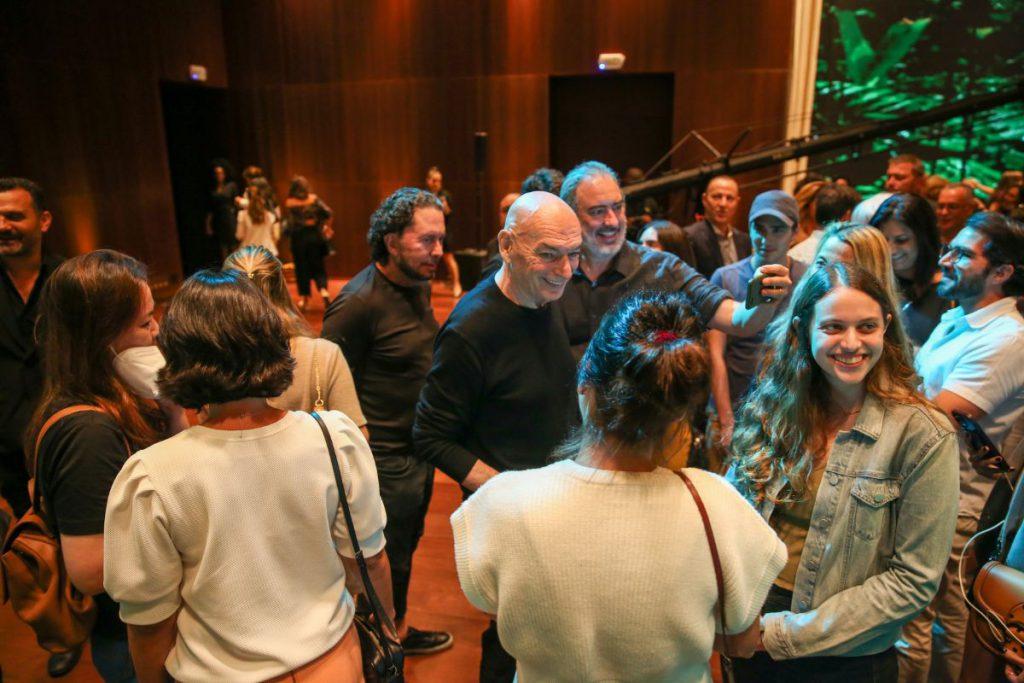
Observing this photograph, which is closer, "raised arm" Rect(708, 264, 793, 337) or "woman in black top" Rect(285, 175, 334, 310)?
"raised arm" Rect(708, 264, 793, 337)

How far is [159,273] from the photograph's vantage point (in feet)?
26.7

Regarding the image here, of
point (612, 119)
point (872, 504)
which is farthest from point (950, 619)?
point (612, 119)

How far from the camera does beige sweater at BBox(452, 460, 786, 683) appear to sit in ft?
2.96

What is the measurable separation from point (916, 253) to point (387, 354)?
1981 millimetres

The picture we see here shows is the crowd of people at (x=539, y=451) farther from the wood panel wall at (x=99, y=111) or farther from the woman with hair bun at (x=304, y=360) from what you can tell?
the wood panel wall at (x=99, y=111)

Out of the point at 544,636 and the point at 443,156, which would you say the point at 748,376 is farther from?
the point at 443,156

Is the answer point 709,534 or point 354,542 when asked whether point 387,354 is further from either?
point 709,534

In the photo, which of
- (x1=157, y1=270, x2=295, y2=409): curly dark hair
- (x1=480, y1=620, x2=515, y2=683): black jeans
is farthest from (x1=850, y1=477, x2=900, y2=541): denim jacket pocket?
(x1=157, y1=270, x2=295, y2=409): curly dark hair

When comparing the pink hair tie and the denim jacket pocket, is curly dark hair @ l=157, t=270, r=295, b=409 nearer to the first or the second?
the pink hair tie

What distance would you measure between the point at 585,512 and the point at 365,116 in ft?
29.9

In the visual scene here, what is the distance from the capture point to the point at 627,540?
90cm

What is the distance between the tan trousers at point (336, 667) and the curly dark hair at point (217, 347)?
51 centimetres

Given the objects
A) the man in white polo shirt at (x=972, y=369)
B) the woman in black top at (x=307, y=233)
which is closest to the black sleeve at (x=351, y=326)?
the man in white polo shirt at (x=972, y=369)

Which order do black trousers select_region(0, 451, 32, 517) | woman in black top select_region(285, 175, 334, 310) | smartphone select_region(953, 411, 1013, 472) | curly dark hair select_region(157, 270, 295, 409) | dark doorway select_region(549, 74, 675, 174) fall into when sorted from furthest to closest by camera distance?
dark doorway select_region(549, 74, 675, 174) → woman in black top select_region(285, 175, 334, 310) → black trousers select_region(0, 451, 32, 517) → smartphone select_region(953, 411, 1013, 472) → curly dark hair select_region(157, 270, 295, 409)
